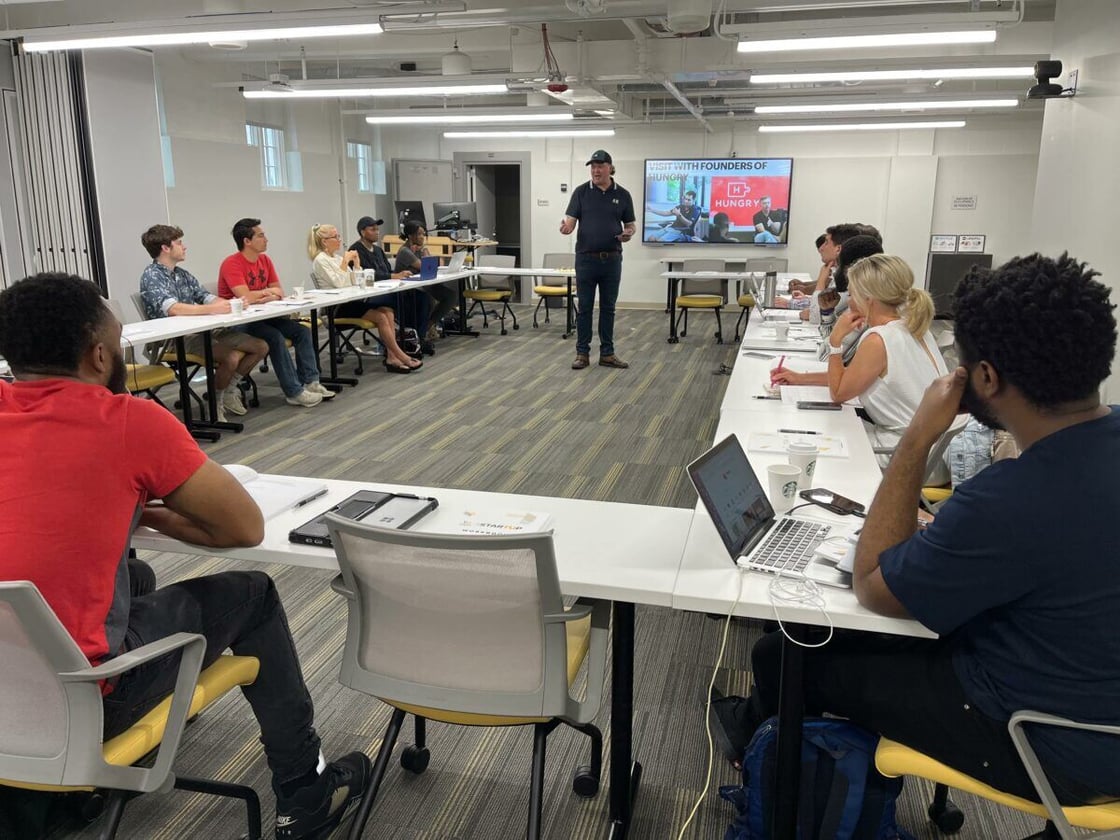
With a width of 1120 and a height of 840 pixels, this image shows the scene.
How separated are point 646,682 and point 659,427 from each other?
10.5 ft

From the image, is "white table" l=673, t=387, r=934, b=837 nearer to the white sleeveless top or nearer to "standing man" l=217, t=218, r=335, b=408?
the white sleeveless top

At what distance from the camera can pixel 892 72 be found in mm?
6480

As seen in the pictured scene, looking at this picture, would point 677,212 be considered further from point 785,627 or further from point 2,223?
point 785,627

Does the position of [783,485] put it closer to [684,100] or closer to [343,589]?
[343,589]

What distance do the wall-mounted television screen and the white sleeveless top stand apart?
9.05m

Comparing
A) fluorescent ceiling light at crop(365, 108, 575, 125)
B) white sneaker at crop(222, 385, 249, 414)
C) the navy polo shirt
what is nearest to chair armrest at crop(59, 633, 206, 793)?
white sneaker at crop(222, 385, 249, 414)

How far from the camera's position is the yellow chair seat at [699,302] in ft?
30.3

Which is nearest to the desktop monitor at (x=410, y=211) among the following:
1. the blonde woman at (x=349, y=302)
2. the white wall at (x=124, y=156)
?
the blonde woman at (x=349, y=302)

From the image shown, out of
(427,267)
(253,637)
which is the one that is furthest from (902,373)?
(427,267)

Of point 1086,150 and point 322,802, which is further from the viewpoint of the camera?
point 1086,150

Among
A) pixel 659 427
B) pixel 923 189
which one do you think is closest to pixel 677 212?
pixel 923 189

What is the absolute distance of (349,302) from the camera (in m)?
7.41

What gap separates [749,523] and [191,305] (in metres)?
4.68

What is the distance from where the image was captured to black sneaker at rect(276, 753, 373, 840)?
1931 millimetres
